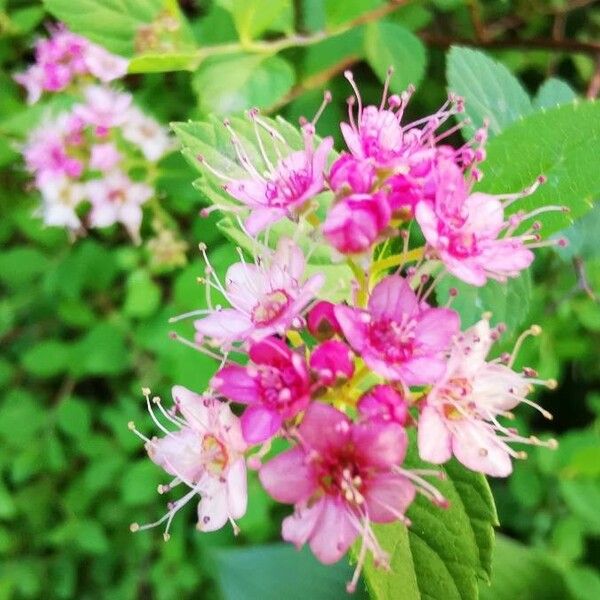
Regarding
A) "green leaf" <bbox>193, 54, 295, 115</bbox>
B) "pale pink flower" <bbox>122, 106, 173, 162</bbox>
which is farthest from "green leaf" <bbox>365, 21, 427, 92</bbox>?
"pale pink flower" <bbox>122, 106, 173, 162</bbox>

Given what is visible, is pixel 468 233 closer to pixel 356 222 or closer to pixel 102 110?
pixel 356 222

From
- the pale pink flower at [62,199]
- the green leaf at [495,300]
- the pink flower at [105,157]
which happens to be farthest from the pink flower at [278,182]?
the pale pink flower at [62,199]

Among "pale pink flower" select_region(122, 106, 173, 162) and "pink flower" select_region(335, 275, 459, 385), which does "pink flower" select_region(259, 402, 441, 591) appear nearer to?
"pink flower" select_region(335, 275, 459, 385)

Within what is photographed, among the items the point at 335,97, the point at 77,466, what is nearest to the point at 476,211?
the point at 335,97

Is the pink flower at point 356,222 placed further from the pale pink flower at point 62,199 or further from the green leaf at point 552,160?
the pale pink flower at point 62,199

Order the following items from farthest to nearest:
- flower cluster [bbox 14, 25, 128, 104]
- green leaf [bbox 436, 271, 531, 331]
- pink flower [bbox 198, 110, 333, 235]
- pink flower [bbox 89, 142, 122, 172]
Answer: flower cluster [bbox 14, 25, 128, 104]
pink flower [bbox 89, 142, 122, 172]
green leaf [bbox 436, 271, 531, 331]
pink flower [bbox 198, 110, 333, 235]

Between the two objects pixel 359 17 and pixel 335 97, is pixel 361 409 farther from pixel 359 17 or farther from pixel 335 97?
pixel 335 97

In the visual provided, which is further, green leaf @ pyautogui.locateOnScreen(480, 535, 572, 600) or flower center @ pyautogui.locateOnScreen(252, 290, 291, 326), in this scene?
green leaf @ pyautogui.locateOnScreen(480, 535, 572, 600)
